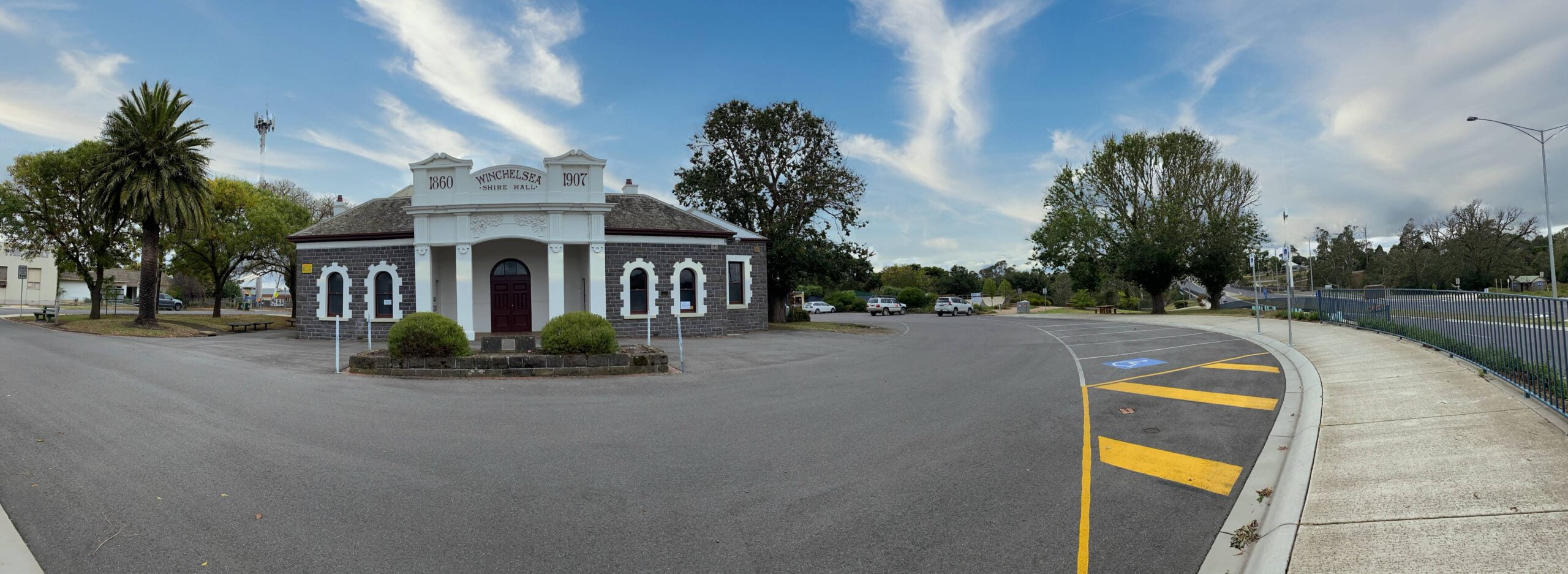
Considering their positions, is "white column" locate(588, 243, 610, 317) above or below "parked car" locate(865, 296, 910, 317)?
above

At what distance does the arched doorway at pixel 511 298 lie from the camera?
24.7 m

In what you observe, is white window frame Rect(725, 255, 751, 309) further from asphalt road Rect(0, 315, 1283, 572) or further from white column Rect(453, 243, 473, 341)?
asphalt road Rect(0, 315, 1283, 572)

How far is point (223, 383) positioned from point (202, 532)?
8884 mm

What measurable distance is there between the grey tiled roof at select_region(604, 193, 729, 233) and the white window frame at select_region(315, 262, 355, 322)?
363 inches

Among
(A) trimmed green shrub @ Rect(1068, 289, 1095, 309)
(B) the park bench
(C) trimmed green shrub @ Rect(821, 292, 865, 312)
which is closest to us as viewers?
(B) the park bench

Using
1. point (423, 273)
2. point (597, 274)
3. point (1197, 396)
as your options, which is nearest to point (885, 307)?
point (597, 274)

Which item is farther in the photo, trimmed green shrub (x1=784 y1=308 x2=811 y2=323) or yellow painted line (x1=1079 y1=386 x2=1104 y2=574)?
trimmed green shrub (x1=784 y1=308 x2=811 y2=323)

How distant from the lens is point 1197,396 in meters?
10.4

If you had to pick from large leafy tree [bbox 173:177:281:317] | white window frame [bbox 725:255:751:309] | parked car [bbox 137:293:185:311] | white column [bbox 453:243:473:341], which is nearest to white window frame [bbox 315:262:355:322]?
white column [bbox 453:243:473:341]

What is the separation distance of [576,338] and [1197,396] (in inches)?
438

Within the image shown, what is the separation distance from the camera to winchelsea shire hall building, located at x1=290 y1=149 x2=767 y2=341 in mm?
22438

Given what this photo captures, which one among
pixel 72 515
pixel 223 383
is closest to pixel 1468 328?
pixel 72 515

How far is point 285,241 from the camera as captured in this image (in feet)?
111

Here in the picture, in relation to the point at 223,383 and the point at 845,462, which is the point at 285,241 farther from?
the point at 845,462
